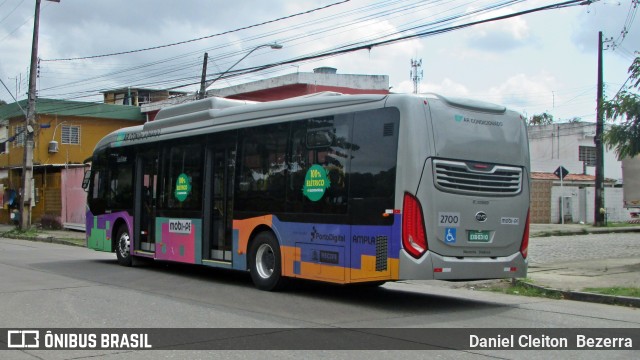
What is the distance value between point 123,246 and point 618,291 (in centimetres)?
1092

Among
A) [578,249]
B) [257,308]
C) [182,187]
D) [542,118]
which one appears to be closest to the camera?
[257,308]

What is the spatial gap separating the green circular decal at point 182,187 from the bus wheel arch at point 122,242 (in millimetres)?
2486

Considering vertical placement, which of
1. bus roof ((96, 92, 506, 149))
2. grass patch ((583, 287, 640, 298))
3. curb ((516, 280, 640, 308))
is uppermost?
bus roof ((96, 92, 506, 149))

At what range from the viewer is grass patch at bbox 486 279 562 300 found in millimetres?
11523

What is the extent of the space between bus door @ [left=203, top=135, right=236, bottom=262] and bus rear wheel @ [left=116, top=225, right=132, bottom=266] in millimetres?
3619

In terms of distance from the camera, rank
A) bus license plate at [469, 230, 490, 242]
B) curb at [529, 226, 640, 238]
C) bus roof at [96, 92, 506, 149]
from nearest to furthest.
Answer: bus license plate at [469, 230, 490, 242] → bus roof at [96, 92, 506, 149] → curb at [529, 226, 640, 238]

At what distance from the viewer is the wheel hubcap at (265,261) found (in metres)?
11.5

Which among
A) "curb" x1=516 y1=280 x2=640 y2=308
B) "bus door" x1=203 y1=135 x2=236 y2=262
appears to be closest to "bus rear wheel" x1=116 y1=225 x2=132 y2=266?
"bus door" x1=203 y1=135 x2=236 y2=262

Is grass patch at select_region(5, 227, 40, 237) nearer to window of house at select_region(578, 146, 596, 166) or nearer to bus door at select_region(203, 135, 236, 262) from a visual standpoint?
bus door at select_region(203, 135, 236, 262)

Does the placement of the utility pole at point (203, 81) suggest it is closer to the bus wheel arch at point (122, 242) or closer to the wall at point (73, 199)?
the bus wheel arch at point (122, 242)

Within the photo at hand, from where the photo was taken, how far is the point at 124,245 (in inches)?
627

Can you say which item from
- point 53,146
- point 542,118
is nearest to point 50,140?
point 53,146

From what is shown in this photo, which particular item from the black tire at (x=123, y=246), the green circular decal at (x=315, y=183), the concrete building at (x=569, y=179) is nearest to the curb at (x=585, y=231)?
the concrete building at (x=569, y=179)

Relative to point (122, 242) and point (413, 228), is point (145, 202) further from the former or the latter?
point (413, 228)
